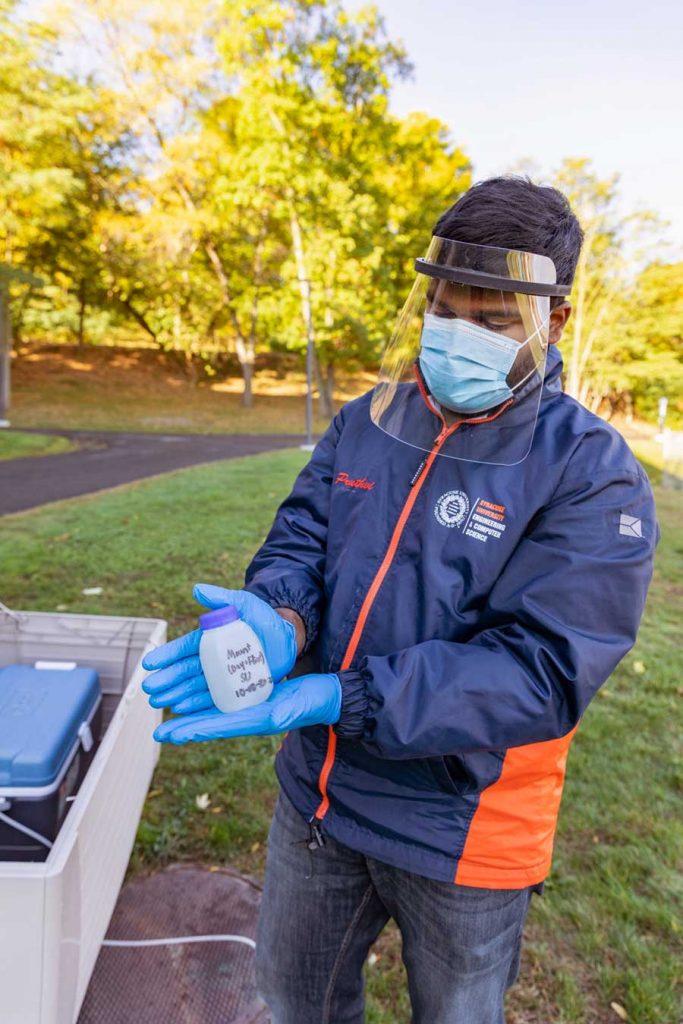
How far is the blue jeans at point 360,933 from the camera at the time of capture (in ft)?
4.14

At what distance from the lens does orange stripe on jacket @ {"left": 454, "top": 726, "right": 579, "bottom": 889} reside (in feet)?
4.04

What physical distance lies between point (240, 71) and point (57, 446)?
10630mm

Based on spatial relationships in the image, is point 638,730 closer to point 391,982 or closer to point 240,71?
point 391,982

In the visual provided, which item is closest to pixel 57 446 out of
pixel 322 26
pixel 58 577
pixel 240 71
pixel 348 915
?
pixel 58 577

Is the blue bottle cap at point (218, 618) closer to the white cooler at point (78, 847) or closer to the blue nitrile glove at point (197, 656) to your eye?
the blue nitrile glove at point (197, 656)

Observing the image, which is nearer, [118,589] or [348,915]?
[348,915]

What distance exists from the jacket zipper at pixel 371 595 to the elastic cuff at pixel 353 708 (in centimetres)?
8

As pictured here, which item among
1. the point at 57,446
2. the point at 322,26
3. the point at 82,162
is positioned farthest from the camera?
the point at 82,162

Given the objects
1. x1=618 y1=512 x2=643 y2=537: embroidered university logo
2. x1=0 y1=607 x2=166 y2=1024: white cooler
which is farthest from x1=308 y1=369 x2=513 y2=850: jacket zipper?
x1=0 y1=607 x2=166 y2=1024: white cooler

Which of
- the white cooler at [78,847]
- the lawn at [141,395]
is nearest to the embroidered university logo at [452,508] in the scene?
the white cooler at [78,847]

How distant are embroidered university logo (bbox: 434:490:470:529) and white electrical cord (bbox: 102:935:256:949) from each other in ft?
5.79

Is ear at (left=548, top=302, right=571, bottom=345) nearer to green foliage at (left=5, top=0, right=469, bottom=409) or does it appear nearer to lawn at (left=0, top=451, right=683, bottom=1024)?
lawn at (left=0, top=451, right=683, bottom=1024)

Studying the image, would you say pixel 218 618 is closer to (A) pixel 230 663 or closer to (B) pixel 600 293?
(A) pixel 230 663

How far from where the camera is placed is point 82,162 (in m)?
20.5
